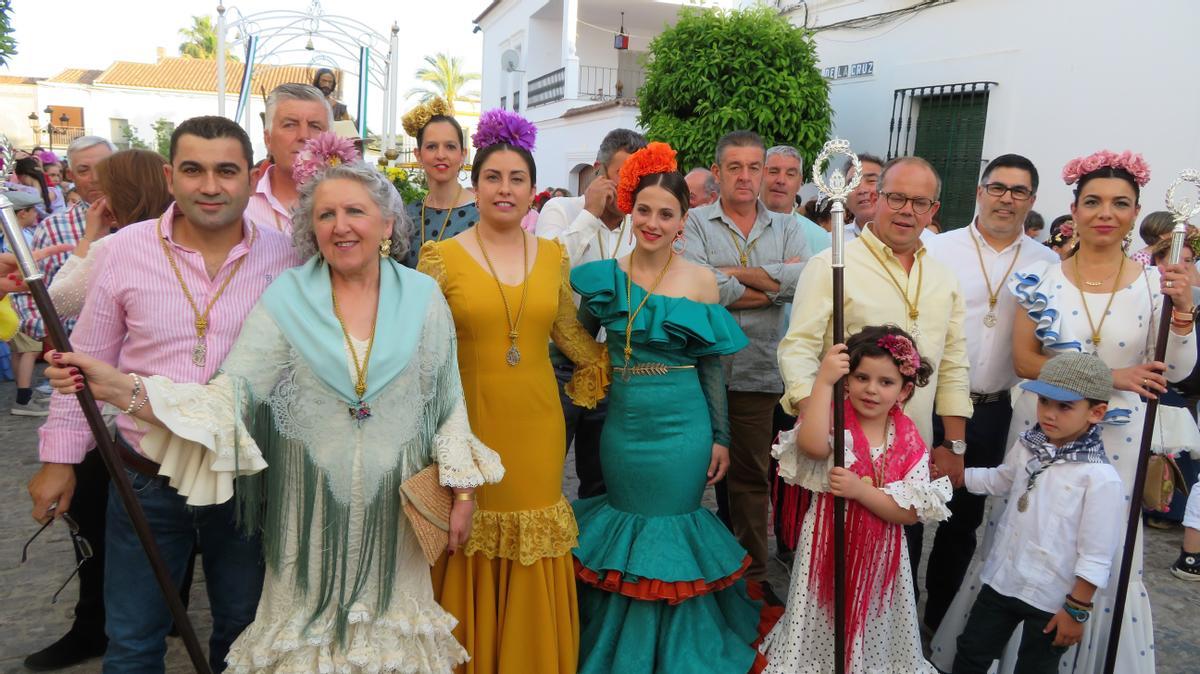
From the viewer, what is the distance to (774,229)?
4422 mm

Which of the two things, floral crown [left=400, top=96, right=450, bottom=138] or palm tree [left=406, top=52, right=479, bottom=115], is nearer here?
floral crown [left=400, top=96, right=450, bottom=138]

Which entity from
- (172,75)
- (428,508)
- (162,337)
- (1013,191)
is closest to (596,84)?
(1013,191)

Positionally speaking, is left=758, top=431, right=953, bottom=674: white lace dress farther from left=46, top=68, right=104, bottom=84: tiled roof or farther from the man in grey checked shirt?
left=46, top=68, right=104, bottom=84: tiled roof

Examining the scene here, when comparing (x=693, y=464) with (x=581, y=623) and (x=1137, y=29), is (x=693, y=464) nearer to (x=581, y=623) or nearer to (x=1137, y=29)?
(x=581, y=623)

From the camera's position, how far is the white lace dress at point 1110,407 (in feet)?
11.0

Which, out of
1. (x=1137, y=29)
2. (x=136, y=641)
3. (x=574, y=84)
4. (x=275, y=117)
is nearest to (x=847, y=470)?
(x=136, y=641)

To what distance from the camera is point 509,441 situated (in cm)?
326

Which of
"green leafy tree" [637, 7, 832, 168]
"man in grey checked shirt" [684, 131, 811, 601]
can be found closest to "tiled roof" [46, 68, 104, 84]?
"green leafy tree" [637, 7, 832, 168]

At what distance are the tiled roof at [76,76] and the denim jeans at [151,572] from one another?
53466 millimetres

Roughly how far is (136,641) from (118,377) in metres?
0.94

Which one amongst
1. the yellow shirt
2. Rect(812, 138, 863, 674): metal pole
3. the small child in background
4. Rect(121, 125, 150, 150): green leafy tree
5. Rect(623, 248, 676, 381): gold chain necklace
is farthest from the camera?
Rect(121, 125, 150, 150): green leafy tree

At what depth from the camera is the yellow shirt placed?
329 centimetres

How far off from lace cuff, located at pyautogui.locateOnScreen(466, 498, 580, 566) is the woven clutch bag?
517mm

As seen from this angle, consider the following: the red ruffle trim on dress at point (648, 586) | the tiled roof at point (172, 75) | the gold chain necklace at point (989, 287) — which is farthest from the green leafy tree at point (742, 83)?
the tiled roof at point (172, 75)
